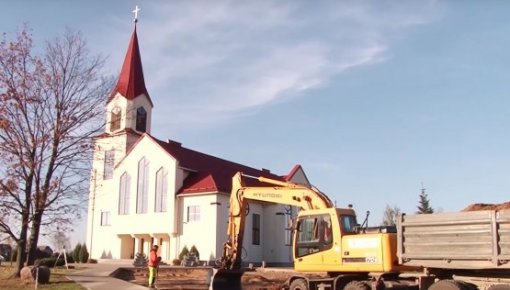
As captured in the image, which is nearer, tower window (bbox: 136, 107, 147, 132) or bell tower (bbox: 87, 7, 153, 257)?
bell tower (bbox: 87, 7, 153, 257)

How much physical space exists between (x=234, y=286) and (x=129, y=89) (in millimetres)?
31785

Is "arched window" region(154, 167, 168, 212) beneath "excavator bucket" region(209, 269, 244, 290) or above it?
above

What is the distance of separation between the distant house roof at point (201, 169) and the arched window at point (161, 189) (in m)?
1.41

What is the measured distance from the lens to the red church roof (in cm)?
4819

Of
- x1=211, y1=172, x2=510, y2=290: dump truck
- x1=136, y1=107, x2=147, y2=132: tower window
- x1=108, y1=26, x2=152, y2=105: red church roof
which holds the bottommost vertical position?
x1=211, y1=172, x2=510, y2=290: dump truck

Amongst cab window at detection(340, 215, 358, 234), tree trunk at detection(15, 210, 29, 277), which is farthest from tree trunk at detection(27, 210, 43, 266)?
cab window at detection(340, 215, 358, 234)

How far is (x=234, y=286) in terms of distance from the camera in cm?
1962

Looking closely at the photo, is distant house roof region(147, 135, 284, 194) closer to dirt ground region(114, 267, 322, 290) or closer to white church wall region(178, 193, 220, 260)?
white church wall region(178, 193, 220, 260)

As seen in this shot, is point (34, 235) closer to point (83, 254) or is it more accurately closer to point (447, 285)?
point (447, 285)

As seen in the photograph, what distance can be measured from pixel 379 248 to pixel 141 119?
36940 millimetres

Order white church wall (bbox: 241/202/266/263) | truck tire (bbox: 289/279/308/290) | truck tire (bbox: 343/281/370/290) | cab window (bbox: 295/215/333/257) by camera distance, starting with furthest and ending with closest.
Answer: white church wall (bbox: 241/202/266/263)
truck tire (bbox: 289/279/308/290)
cab window (bbox: 295/215/333/257)
truck tire (bbox: 343/281/370/290)

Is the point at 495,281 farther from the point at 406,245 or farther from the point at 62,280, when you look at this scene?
the point at 62,280

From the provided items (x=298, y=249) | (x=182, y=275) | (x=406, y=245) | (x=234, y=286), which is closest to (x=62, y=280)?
(x=182, y=275)

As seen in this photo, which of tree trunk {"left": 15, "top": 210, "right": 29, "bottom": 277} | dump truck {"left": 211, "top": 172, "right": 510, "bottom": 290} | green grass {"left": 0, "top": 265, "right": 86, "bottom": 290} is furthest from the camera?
tree trunk {"left": 15, "top": 210, "right": 29, "bottom": 277}
